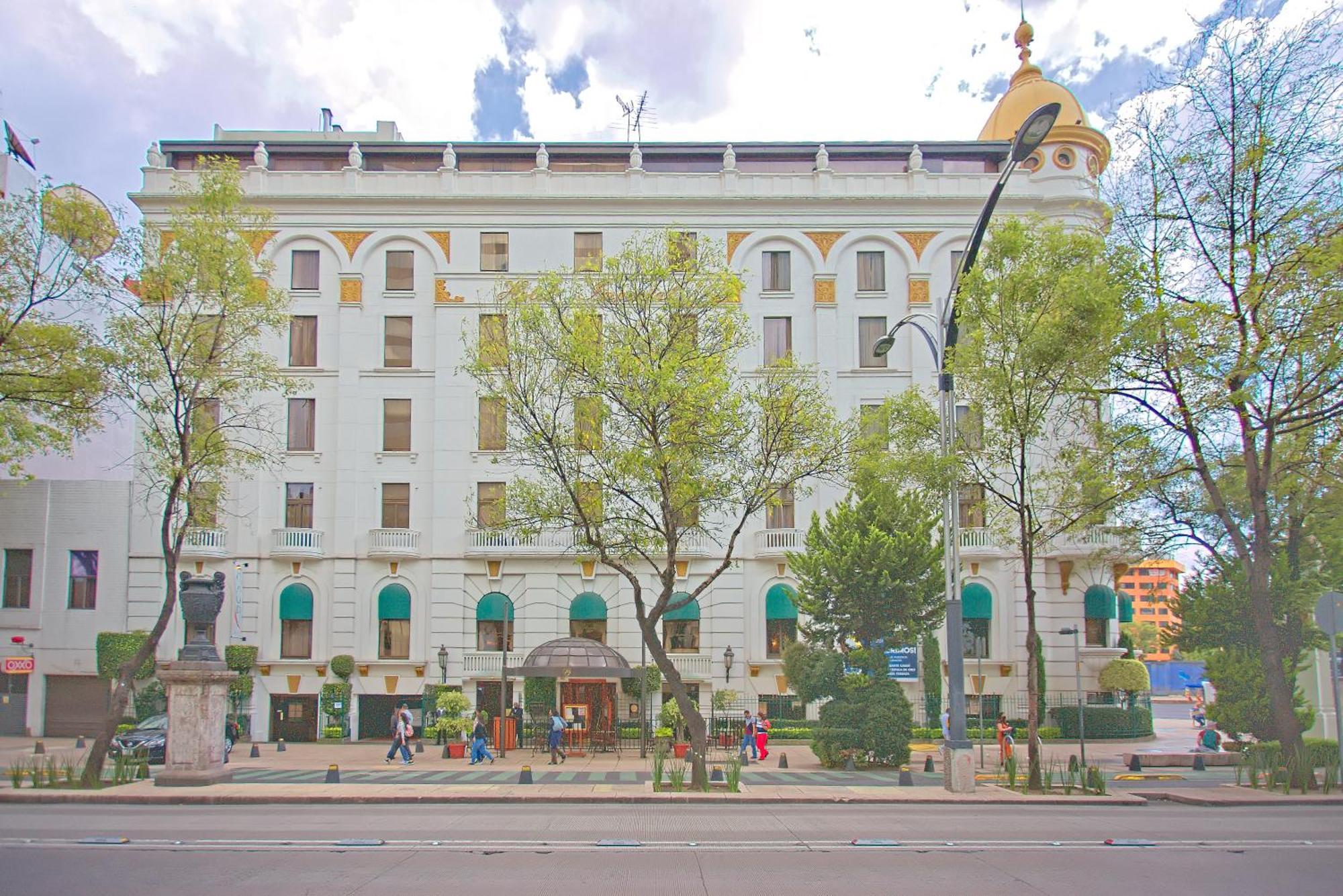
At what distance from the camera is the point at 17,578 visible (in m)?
40.2

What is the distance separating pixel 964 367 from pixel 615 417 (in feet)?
28.5

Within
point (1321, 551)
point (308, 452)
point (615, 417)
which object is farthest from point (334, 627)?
point (1321, 551)

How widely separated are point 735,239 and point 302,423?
A: 60.3ft

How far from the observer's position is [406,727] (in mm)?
30594

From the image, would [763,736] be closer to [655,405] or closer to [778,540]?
→ [778,540]

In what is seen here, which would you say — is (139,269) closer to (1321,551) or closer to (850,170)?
(850,170)

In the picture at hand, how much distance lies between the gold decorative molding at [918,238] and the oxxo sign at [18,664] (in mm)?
36614

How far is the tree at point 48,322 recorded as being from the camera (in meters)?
24.2

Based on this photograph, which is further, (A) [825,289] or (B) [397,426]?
(A) [825,289]

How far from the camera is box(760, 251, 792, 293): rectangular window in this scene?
4253 cm

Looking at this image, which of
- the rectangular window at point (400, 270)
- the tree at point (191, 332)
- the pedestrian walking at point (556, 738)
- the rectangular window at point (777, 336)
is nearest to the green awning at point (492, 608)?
the pedestrian walking at point (556, 738)

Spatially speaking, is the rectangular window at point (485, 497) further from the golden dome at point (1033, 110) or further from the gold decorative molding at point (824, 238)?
the golden dome at point (1033, 110)

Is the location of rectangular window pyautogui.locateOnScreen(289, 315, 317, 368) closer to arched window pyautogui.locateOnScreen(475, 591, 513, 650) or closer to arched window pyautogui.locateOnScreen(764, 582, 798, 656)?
arched window pyautogui.locateOnScreen(475, 591, 513, 650)

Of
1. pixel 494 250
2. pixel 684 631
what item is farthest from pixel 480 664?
pixel 494 250
